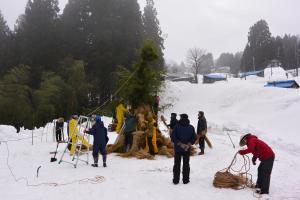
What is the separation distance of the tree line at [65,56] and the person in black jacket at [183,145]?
27.1m

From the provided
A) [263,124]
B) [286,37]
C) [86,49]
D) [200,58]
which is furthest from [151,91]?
[286,37]

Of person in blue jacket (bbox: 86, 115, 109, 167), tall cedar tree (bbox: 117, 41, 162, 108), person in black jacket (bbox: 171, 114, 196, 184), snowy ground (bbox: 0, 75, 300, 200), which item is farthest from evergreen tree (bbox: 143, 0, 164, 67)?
person in black jacket (bbox: 171, 114, 196, 184)

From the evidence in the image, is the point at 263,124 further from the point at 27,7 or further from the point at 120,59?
the point at 27,7

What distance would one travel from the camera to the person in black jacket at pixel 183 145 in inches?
387

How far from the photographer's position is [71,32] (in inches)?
1754

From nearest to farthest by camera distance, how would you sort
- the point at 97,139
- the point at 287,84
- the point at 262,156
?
the point at 262,156 → the point at 97,139 → the point at 287,84

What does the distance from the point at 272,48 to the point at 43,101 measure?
57.7 m

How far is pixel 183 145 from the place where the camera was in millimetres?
9844

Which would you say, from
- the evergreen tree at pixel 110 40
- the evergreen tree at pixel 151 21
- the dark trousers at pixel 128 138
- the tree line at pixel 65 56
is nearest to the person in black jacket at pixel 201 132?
the dark trousers at pixel 128 138

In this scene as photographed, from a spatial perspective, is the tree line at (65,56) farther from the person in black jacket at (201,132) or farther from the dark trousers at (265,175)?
the dark trousers at (265,175)

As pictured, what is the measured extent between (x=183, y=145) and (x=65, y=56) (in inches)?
1412

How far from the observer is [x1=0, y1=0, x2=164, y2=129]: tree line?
3788 cm

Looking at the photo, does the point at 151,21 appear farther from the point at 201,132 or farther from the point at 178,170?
the point at 178,170

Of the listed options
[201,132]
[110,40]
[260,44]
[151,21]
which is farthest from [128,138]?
[260,44]
